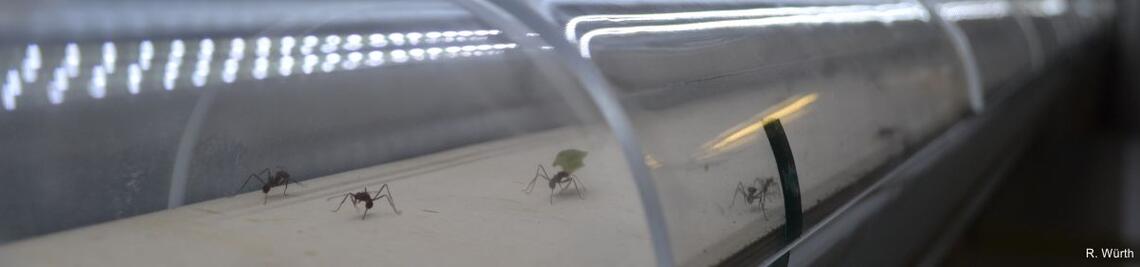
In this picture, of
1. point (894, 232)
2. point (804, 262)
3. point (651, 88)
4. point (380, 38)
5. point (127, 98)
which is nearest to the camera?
point (127, 98)

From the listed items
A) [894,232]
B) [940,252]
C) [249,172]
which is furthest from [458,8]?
[940,252]

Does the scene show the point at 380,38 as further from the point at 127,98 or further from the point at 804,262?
the point at 804,262

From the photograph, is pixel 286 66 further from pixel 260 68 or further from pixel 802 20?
pixel 802 20

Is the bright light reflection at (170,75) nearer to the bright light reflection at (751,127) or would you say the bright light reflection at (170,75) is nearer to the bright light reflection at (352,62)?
the bright light reflection at (352,62)

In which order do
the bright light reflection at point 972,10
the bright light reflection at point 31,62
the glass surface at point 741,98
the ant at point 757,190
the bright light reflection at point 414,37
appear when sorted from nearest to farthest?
the bright light reflection at point 31,62 → the bright light reflection at point 414,37 → the glass surface at point 741,98 → the ant at point 757,190 → the bright light reflection at point 972,10

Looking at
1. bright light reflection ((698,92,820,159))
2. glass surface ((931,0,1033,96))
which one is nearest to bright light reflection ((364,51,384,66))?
bright light reflection ((698,92,820,159))

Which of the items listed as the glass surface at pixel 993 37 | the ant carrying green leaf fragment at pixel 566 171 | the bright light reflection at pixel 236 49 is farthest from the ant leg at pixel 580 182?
the glass surface at pixel 993 37

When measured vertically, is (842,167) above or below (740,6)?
below

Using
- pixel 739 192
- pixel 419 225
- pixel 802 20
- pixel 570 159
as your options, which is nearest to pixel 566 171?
pixel 570 159
